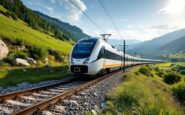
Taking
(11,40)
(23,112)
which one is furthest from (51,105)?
(11,40)

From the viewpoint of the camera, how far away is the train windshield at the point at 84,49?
17.0m

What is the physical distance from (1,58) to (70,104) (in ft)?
62.8

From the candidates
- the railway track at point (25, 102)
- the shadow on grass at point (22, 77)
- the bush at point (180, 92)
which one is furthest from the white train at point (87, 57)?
the bush at point (180, 92)

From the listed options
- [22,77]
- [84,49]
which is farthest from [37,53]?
[84,49]

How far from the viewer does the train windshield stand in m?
17.0

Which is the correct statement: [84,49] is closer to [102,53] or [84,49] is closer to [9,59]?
[102,53]

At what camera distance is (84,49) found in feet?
57.1

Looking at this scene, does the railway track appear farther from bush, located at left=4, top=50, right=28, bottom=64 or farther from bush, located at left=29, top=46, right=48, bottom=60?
bush, located at left=29, top=46, right=48, bottom=60

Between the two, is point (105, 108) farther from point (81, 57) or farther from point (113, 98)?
point (81, 57)

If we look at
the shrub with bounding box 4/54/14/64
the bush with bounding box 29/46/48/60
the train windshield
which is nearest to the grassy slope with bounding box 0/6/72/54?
the bush with bounding box 29/46/48/60

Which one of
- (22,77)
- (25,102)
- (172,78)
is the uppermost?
(22,77)

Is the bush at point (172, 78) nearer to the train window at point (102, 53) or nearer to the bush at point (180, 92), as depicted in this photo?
the bush at point (180, 92)

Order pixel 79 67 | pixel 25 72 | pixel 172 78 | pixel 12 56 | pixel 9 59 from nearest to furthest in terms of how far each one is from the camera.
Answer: pixel 79 67 < pixel 25 72 < pixel 9 59 < pixel 12 56 < pixel 172 78

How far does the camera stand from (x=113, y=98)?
9.41 meters
